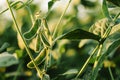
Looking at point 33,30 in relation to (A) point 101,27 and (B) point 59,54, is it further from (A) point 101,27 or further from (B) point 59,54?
(B) point 59,54

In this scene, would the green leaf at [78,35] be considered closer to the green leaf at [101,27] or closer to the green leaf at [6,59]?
the green leaf at [101,27]

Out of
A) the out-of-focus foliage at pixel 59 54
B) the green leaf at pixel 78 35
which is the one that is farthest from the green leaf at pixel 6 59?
the green leaf at pixel 78 35

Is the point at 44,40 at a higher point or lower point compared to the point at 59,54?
higher

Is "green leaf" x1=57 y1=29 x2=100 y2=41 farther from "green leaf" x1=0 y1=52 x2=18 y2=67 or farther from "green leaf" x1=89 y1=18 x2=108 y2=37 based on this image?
"green leaf" x1=0 y1=52 x2=18 y2=67

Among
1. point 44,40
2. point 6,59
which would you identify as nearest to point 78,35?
point 44,40

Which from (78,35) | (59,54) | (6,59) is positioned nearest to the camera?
(78,35)

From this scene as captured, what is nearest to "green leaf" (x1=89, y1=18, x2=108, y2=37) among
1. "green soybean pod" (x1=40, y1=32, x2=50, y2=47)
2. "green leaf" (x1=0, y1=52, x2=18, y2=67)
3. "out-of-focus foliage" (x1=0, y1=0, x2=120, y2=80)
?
"out-of-focus foliage" (x1=0, y1=0, x2=120, y2=80)

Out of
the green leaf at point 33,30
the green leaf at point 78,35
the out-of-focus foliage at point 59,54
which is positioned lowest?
the out-of-focus foliage at point 59,54

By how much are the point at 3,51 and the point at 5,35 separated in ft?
4.15

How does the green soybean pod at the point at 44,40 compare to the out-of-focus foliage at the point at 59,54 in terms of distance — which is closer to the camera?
the green soybean pod at the point at 44,40

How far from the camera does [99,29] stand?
0.97m

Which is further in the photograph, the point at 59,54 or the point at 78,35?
the point at 59,54

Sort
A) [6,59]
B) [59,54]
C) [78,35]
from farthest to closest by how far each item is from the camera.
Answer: [59,54], [6,59], [78,35]

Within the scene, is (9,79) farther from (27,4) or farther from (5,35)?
(5,35)
